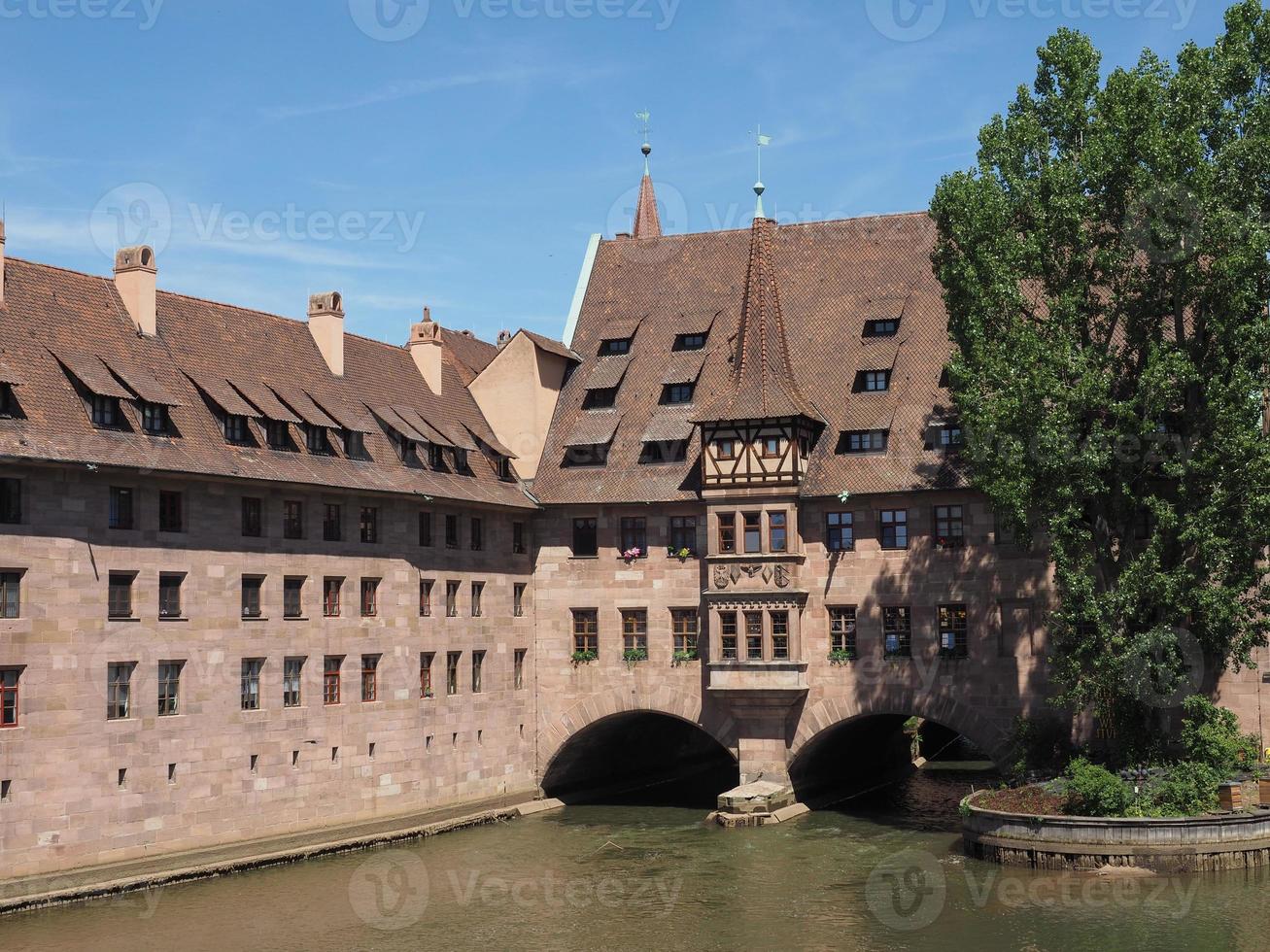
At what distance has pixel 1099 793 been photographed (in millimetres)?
43281

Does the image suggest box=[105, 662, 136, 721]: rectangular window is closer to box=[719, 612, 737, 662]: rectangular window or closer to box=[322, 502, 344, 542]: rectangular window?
box=[322, 502, 344, 542]: rectangular window

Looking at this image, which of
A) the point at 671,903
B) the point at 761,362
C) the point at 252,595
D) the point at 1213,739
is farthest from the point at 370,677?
the point at 1213,739

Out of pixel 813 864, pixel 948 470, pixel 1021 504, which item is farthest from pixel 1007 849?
pixel 948 470

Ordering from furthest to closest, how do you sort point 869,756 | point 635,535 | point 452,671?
point 869,756
point 635,535
point 452,671

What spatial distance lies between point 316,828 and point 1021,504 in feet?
72.3

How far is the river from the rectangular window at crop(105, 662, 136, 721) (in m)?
4.66

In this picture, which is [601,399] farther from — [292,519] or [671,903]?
[671,903]

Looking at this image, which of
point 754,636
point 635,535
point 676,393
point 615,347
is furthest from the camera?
point 615,347

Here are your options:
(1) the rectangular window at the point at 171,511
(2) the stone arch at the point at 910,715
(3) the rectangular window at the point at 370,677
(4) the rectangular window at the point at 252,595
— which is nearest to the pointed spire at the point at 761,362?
(2) the stone arch at the point at 910,715

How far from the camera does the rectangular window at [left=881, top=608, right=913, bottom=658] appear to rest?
52688mm

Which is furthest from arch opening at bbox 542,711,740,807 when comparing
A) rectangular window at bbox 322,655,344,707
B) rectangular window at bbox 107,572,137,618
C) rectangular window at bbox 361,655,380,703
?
rectangular window at bbox 107,572,137,618

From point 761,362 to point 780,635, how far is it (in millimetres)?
9018

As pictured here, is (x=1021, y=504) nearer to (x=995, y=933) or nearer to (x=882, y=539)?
(x=882, y=539)

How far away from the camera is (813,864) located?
148 feet
